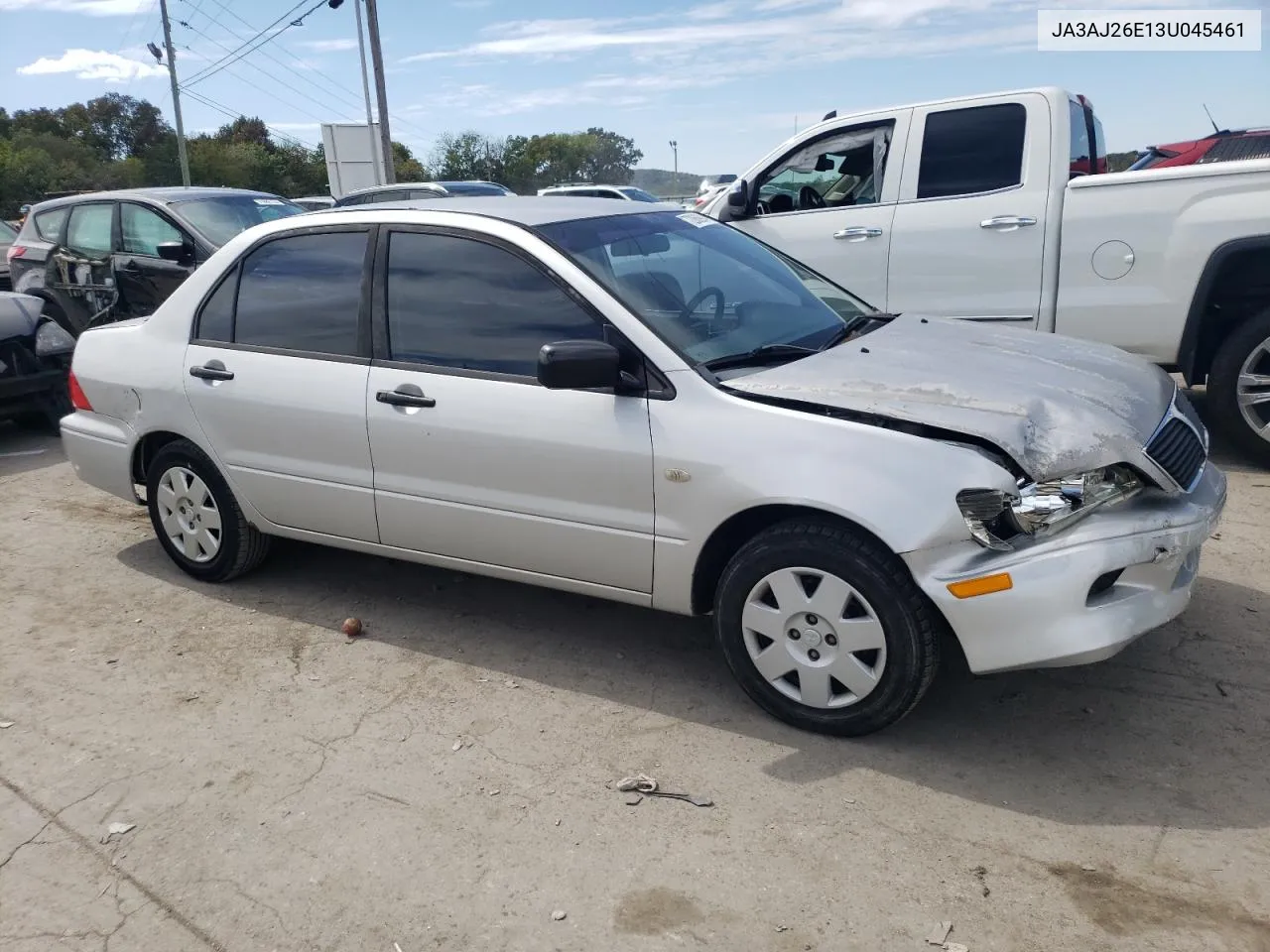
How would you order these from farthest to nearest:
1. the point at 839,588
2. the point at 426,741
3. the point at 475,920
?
1. the point at 426,741
2. the point at 839,588
3. the point at 475,920

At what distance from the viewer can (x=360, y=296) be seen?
4.36m

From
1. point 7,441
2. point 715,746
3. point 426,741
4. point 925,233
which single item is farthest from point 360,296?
point 7,441

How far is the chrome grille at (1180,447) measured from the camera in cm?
343

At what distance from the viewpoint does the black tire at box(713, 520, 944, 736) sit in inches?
128

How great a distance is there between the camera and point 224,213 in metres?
9.72

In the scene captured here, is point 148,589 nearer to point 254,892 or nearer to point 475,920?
point 254,892

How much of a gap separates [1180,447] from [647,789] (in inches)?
82.8

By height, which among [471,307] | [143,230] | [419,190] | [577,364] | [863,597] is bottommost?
[863,597]

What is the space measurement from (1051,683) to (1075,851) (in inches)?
39.7

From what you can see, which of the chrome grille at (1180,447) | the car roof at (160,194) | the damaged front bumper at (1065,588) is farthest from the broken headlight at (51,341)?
the chrome grille at (1180,447)

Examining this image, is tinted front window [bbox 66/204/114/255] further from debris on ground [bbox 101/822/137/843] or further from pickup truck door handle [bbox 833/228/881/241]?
debris on ground [bbox 101/822/137/843]

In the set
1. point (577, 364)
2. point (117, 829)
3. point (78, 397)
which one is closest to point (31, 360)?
point (78, 397)

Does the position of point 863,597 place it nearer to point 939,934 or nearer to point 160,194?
point 939,934

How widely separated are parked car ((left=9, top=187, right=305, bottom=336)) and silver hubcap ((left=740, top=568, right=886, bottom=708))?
7242mm
